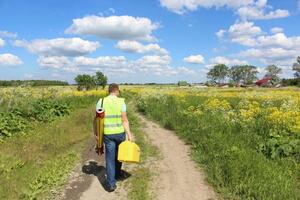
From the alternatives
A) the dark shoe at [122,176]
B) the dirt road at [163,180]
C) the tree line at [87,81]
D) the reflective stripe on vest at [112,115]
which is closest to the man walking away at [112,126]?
the reflective stripe on vest at [112,115]

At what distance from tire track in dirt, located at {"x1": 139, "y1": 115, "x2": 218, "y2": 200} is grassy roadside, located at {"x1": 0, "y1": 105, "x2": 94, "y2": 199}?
2312 mm

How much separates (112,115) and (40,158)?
4.36m

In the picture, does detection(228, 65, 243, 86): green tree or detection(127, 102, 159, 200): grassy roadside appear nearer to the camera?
detection(127, 102, 159, 200): grassy roadside

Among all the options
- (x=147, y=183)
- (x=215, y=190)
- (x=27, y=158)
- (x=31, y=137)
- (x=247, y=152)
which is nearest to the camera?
(x=215, y=190)

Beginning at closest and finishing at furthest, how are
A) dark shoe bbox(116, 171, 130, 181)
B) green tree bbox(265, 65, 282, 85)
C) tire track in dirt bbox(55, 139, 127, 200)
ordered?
1. tire track in dirt bbox(55, 139, 127, 200)
2. dark shoe bbox(116, 171, 130, 181)
3. green tree bbox(265, 65, 282, 85)

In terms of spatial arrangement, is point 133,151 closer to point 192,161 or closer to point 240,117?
point 192,161

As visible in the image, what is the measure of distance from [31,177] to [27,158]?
2.41m

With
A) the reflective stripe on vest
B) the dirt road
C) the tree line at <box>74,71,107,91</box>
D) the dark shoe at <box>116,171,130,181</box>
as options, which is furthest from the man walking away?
the tree line at <box>74,71,107,91</box>

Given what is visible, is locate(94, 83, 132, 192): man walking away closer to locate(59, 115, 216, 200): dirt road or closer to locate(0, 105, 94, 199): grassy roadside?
locate(59, 115, 216, 200): dirt road

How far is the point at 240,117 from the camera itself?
15531 mm

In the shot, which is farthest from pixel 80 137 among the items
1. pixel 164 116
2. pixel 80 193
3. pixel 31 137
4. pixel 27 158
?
pixel 80 193

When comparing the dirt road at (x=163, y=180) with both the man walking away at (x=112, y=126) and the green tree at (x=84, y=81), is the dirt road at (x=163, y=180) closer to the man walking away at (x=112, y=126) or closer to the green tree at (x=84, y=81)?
the man walking away at (x=112, y=126)

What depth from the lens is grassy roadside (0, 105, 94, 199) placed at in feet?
29.5

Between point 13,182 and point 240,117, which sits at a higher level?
point 240,117
